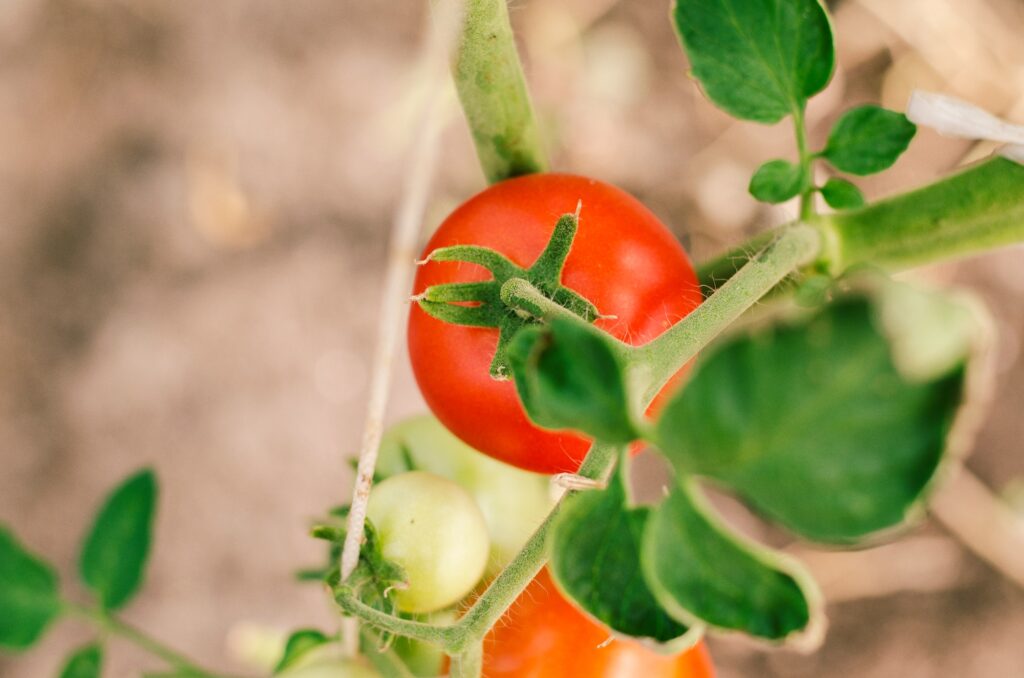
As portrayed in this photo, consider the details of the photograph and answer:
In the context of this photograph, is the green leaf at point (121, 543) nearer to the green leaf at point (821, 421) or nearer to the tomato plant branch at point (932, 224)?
the tomato plant branch at point (932, 224)

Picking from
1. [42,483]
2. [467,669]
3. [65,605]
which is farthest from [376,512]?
[42,483]

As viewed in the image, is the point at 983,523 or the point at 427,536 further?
the point at 983,523

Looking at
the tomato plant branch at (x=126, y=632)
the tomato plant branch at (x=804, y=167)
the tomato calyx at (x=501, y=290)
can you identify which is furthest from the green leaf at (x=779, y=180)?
the tomato plant branch at (x=126, y=632)

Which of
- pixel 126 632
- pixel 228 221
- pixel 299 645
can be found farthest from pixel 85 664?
pixel 228 221

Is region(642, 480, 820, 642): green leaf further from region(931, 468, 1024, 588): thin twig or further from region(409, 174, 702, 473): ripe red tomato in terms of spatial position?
region(931, 468, 1024, 588): thin twig

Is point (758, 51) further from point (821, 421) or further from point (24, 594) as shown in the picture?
point (24, 594)

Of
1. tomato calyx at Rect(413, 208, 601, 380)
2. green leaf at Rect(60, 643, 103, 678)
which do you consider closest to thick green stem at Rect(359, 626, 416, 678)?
tomato calyx at Rect(413, 208, 601, 380)
